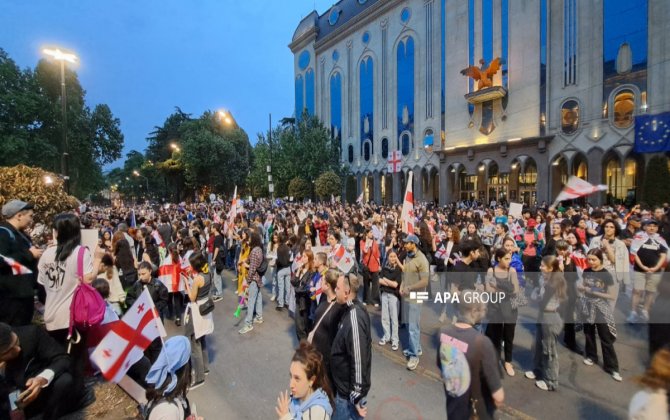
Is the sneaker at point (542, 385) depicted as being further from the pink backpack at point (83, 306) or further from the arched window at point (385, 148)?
the arched window at point (385, 148)

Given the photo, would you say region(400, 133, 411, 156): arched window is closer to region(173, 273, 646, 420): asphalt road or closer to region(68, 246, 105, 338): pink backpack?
region(173, 273, 646, 420): asphalt road

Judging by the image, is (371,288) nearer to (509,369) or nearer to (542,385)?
(509,369)

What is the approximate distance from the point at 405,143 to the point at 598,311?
110ft

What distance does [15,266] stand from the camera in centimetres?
336

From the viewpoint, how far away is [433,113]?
3378 centimetres

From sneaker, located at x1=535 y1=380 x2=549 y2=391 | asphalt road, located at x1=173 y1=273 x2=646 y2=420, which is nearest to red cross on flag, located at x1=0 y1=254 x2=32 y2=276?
asphalt road, located at x1=173 y1=273 x2=646 y2=420

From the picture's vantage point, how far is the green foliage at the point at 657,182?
19312mm

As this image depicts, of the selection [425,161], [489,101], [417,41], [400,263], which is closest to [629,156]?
[489,101]

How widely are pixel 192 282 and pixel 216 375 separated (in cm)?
151

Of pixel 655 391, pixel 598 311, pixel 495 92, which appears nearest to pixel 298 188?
pixel 495 92

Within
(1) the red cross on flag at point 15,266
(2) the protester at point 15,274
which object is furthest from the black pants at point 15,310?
(1) the red cross on flag at point 15,266

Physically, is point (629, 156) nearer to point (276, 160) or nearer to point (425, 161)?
point (425, 161)

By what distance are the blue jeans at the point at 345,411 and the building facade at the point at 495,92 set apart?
18.9 m

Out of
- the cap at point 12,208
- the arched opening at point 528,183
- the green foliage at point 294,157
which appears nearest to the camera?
the cap at point 12,208
